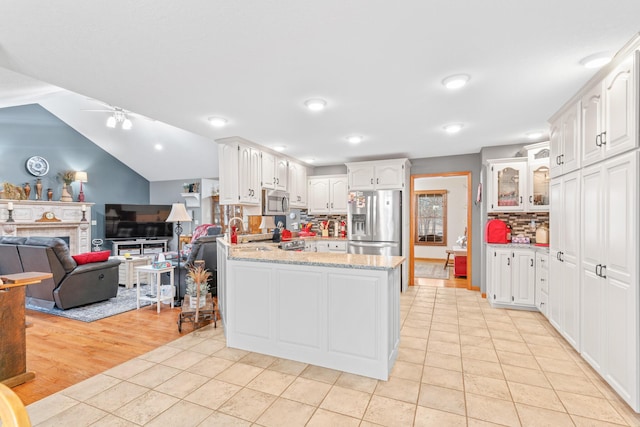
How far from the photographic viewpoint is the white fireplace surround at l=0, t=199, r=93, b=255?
6277 millimetres

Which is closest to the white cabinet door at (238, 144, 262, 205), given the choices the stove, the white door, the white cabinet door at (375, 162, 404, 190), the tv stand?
the stove

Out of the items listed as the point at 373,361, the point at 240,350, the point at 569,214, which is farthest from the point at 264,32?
the point at 569,214

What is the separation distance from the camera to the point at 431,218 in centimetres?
879

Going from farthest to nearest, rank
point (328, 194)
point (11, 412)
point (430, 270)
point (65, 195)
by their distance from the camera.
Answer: point (430, 270)
point (65, 195)
point (328, 194)
point (11, 412)

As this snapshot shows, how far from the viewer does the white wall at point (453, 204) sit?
845 centimetres

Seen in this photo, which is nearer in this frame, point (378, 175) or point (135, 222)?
point (378, 175)

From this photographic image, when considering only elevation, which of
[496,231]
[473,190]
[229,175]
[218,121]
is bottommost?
[496,231]

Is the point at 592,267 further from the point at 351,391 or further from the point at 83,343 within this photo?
the point at 83,343

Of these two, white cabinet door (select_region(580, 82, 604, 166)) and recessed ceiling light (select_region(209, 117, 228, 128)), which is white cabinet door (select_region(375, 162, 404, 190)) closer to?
white cabinet door (select_region(580, 82, 604, 166))

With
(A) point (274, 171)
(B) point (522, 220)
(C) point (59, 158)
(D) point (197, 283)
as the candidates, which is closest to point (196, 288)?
(D) point (197, 283)

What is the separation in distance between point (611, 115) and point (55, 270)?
20.4 feet

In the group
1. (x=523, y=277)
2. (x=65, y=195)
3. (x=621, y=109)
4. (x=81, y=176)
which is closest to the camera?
(x=621, y=109)

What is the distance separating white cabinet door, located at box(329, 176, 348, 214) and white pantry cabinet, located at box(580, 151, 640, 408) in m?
3.86

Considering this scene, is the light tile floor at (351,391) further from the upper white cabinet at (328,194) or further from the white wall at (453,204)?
the white wall at (453,204)
